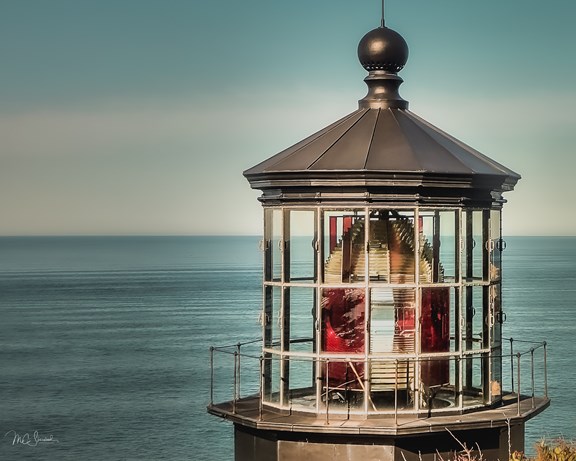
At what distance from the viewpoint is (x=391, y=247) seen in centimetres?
965

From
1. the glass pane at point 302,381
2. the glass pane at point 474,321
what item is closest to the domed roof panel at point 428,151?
the glass pane at point 474,321

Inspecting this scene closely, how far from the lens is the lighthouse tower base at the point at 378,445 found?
9156 mm

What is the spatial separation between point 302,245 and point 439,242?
3.60 feet

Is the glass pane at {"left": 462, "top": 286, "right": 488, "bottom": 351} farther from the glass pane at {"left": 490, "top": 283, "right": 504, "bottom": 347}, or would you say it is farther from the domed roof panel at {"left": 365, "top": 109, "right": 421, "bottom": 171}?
the domed roof panel at {"left": 365, "top": 109, "right": 421, "bottom": 171}

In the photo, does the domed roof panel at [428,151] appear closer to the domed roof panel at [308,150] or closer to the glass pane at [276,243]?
the domed roof panel at [308,150]

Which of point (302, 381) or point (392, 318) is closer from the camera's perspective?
point (392, 318)

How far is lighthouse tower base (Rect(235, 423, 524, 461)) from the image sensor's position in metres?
9.16

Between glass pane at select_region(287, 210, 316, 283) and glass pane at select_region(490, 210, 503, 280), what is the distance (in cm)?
148

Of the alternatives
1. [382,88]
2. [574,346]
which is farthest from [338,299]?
[574,346]

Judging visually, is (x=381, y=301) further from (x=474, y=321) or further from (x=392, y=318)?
(x=474, y=321)

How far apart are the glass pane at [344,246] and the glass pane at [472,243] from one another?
0.85 metres

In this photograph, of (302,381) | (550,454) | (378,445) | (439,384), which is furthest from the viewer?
(302,381)

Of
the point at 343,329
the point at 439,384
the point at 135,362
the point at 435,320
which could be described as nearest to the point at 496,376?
the point at 439,384

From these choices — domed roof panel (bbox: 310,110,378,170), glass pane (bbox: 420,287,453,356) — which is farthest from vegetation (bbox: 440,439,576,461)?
domed roof panel (bbox: 310,110,378,170)
